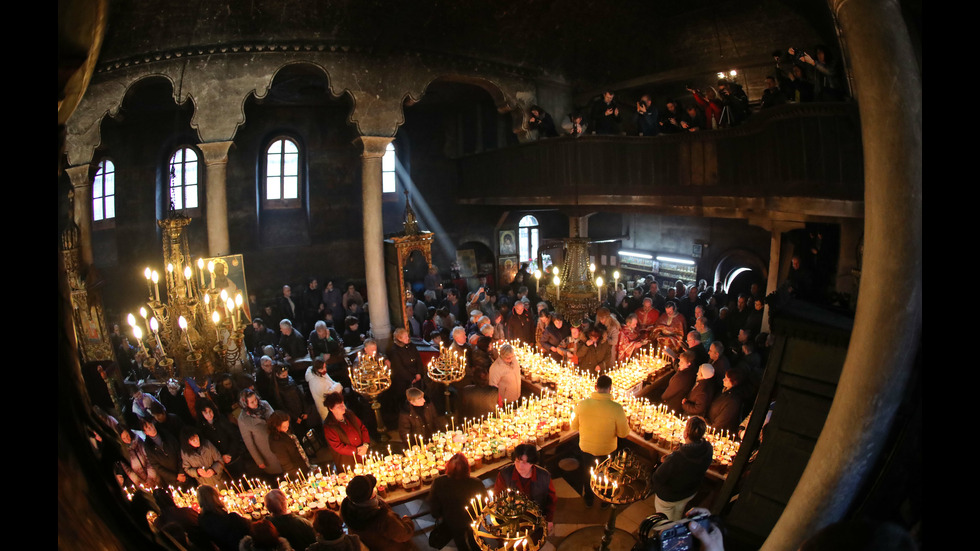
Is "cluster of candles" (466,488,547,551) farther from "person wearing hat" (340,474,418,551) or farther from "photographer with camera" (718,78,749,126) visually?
"photographer with camera" (718,78,749,126)

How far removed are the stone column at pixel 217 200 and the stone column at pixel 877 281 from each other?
10872mm

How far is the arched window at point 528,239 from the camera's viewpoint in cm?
2005

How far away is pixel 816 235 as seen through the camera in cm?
1097

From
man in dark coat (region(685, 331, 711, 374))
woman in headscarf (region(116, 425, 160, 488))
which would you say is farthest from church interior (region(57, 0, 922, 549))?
man in dark coat (region(685, 331, 711, 374))

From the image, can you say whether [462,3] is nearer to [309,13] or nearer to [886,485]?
[309,13]

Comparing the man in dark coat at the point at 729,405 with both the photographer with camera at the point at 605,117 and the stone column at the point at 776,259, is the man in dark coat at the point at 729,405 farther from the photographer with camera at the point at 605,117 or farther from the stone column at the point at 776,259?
the photographer with camera at the point at 605,117

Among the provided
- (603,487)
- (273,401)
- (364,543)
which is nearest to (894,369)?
(603,487)

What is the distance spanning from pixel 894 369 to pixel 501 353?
604 cm

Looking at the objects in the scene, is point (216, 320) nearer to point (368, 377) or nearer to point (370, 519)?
point (368, 377)

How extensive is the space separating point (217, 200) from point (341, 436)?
681 centimetres

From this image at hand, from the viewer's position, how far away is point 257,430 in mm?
7078

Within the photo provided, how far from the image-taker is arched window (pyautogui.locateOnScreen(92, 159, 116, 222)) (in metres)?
14.6

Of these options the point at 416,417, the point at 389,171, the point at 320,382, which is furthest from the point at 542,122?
the point at 416,417

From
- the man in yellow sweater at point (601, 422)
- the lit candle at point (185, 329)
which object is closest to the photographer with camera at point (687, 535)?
the man in yellow sweater at point (601, 422)
